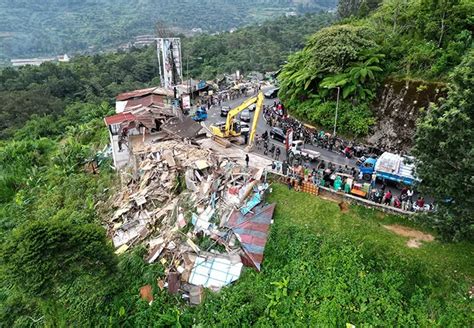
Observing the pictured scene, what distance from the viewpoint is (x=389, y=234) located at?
20094 mm

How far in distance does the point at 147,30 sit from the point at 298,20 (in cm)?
8690

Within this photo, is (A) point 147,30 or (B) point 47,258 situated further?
(A) point 147,30

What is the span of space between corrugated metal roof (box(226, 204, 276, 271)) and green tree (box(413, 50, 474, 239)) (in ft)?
30.5

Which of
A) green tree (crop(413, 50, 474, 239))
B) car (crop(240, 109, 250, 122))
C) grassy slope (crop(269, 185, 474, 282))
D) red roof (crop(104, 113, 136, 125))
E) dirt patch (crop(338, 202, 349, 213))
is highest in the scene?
green tree (crop(413, 50, 474, 239))

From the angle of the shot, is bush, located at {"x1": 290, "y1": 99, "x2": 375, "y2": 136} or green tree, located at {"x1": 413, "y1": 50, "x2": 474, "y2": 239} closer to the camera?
green tree, located at {"x1": 413, "y1": 50, "x2": 474, "y2": 239}

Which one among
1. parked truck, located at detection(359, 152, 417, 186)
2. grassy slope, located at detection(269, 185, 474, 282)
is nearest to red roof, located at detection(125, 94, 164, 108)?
grassy slope, located at detection(269, 185, 474, 282)

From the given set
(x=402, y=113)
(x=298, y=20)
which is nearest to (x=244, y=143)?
(x=402, y=113)

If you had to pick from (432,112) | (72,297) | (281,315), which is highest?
(432,112)

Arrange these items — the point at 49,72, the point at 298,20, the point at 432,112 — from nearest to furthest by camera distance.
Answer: the point at 432,112 < the point at 49,72 < the point at 298,20

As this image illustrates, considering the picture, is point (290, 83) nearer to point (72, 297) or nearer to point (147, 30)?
point (72, 297)

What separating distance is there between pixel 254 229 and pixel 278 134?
40.4 ft

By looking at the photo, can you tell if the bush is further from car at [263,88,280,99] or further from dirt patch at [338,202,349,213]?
car at [263,88,280,99]

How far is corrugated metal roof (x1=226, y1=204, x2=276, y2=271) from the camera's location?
2091cm

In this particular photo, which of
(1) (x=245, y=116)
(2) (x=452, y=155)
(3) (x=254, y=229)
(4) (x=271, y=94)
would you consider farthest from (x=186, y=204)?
(4) (x=271, y=94)
